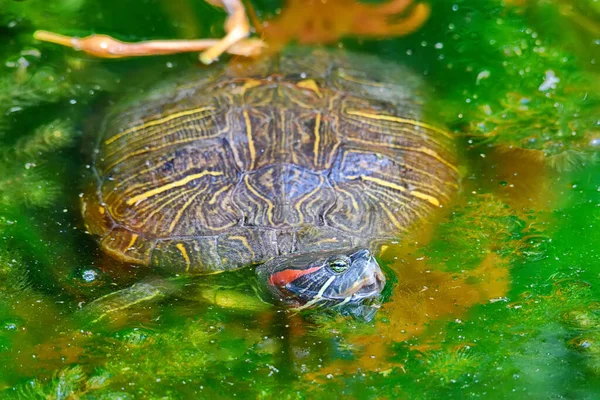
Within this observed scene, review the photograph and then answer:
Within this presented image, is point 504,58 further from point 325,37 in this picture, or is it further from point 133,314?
point 133,314

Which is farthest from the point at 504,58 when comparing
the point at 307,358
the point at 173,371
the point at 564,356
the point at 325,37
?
the point at 173,371

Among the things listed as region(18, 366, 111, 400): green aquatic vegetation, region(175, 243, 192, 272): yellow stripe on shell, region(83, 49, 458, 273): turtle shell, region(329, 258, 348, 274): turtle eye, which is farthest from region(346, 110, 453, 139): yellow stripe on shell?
region(18, 366, 111, 400): green aquatic vegetation

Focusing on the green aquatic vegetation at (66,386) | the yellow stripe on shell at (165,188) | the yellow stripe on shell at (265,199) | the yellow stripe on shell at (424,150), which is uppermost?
the yellow stripe on shell at (424,150)

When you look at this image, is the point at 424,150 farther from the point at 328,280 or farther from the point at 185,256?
the point at 185,256

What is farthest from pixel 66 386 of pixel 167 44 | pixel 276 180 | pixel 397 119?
pixel 167 44

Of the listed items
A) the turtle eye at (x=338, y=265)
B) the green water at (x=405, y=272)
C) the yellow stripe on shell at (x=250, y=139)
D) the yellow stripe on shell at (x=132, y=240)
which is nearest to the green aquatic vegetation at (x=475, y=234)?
the green water at (x=405, y=272)

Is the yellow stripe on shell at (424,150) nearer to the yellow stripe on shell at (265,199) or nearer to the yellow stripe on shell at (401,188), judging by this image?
the yellow stripe on shell at (401,188)
